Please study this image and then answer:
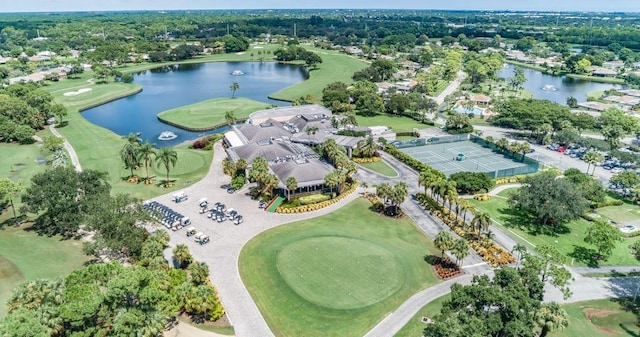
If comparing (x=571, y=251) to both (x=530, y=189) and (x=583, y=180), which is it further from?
(x=583, y=180)

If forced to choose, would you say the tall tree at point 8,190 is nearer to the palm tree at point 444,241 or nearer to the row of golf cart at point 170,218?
the row of golf cart at point 170,218

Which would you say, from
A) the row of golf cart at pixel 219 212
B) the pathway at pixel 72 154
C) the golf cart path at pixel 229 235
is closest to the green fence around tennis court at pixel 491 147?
the golf cart path at pixel 229 235

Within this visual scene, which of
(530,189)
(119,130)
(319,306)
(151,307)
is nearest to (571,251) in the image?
(530,189)

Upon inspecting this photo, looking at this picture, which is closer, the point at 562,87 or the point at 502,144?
the point at 502,144

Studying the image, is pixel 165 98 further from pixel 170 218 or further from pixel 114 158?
pixel 170 218

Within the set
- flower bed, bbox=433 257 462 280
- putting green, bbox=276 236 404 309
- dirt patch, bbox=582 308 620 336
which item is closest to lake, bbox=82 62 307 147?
putting green, bbox=276 236 404 309

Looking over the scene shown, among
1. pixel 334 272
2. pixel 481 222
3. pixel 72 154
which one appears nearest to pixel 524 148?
pixel 481 222

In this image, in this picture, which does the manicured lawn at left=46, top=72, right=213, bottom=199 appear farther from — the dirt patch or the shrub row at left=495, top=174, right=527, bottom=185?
the dirt patch
